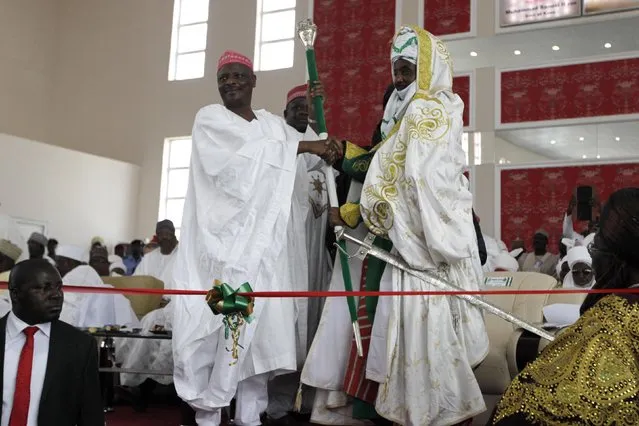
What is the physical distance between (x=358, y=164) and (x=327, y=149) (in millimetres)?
189

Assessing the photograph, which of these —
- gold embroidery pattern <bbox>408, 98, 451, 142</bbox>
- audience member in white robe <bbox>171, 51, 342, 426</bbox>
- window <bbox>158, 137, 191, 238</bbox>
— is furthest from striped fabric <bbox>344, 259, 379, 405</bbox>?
window <bbox>158, 137, 191, 238</bbox>

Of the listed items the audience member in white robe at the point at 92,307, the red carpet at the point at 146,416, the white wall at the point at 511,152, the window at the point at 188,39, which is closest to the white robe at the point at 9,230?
the window at the point at 188,39

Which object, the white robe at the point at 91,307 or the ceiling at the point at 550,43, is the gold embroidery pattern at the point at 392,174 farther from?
the ceiling at the point at 550,43

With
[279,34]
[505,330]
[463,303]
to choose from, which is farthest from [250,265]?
[279,34]

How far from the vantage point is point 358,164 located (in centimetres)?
409

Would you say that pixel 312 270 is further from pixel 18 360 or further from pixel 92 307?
pixel 92 307

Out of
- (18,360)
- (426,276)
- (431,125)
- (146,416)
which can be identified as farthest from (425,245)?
(146,416)

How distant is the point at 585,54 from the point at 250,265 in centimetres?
729

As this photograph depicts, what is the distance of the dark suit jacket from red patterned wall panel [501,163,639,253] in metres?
7.55

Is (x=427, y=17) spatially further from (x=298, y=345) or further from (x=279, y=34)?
(x=298, y=345)

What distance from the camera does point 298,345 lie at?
4.23 metres

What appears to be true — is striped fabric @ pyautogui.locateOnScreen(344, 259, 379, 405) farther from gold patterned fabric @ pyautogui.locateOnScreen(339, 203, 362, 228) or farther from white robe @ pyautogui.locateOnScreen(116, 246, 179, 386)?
white robe @ pyautogui.locateOnScreen(116, 246, 179, 386)

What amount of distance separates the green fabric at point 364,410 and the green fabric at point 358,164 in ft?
3.69

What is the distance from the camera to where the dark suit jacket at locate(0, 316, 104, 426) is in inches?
115
